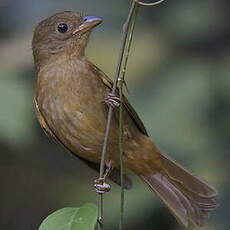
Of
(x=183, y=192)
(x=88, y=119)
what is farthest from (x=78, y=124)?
(x=183, y=192)

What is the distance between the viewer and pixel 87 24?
175 inches

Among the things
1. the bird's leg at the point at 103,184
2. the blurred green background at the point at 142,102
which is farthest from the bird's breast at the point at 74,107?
the blurred green background at the point at 142,102

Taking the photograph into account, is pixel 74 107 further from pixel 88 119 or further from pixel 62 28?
pixel 62 28

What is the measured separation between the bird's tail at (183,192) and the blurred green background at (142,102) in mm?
505

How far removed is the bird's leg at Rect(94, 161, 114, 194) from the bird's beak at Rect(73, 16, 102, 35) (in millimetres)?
688

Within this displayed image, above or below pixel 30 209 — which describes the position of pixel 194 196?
above

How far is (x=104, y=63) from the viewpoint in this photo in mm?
5957

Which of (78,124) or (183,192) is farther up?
(78,124)

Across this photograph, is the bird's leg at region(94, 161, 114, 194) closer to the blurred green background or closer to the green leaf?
the green leaf

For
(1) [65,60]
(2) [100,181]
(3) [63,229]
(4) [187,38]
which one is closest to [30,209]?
(4) [187,38]

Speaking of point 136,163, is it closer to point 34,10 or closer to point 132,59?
point 132,59

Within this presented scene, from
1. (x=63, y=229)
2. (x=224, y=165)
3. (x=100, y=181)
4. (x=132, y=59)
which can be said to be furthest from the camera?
(x=132, y=59)

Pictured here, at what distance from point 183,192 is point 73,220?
1.44m

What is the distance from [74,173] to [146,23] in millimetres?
1123
